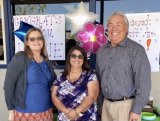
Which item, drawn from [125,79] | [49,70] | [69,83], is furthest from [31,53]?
[125,79]

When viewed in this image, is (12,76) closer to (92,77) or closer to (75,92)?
(75,92)

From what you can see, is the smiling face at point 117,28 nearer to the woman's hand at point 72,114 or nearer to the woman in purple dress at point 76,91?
the woman in purple dress at point 76,91

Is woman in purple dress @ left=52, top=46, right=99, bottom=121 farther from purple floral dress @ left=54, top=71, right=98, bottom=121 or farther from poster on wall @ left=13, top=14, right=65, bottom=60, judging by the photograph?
poster on wall @ left=13, top=14, right=65, bottom=60

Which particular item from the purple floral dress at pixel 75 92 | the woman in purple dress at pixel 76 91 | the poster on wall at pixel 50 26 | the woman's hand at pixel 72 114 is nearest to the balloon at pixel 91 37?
the woman in purple dress at pixel 76 91

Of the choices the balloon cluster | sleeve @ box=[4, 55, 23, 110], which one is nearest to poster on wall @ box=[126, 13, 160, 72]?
the balloon cluster

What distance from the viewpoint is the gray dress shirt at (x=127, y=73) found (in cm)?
226

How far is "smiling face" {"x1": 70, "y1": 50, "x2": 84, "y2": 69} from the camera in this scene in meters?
2.44

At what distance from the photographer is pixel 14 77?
2355 millimetres

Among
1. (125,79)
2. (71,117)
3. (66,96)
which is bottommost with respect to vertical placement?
(71,117)

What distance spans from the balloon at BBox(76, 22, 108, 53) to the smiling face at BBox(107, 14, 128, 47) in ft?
1.20

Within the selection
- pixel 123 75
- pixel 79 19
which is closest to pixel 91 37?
pixel 79 19

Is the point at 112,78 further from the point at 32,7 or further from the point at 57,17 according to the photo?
the point at 32,7

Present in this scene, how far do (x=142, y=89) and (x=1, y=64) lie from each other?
2.04 metres

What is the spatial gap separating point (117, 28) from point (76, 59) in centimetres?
48
